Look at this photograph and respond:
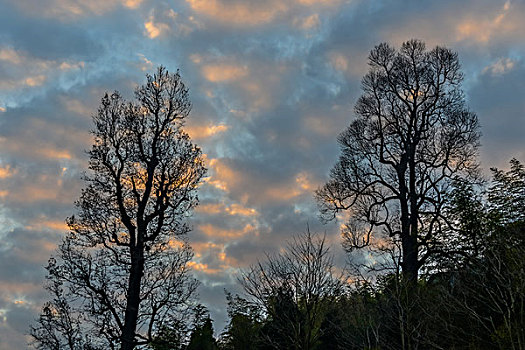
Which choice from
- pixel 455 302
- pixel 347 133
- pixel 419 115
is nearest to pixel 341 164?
pixel 347 133

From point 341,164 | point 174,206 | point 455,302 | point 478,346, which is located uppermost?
point 341,164

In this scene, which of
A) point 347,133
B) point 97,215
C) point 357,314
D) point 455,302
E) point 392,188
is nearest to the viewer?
point 455,302

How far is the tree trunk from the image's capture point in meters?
16.2

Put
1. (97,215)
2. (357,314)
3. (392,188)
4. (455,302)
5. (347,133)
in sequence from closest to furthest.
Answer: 1. (455,302)
2. (97,215)
3. (357,314)
4. (392,188)
5. (347,133)

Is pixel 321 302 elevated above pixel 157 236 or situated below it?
below

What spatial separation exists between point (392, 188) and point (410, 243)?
8.47ft

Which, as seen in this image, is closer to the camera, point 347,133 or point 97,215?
point 97,215

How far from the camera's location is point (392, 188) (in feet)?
72.1

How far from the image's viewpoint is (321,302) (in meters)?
18.4

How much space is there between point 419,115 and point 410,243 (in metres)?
5.80

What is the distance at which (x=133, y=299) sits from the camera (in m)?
16.6

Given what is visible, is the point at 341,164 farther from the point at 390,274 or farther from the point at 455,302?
the point at 455,302

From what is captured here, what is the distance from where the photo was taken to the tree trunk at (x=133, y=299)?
1620 centimetres

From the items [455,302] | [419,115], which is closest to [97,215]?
[455,302]
